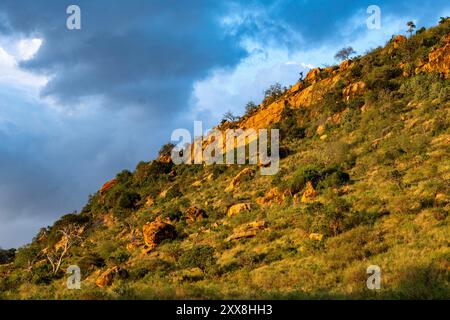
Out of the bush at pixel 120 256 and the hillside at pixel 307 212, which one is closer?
the hillside at pixel 307 212

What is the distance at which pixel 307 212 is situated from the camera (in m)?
28.9

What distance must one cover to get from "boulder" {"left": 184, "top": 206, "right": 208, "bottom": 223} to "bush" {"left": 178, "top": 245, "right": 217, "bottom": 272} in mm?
11441

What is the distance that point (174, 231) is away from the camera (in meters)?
34.9

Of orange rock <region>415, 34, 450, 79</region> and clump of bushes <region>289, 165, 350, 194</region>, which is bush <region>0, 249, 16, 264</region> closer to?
clump of bushes <region>289, 165, 350, 194</region>

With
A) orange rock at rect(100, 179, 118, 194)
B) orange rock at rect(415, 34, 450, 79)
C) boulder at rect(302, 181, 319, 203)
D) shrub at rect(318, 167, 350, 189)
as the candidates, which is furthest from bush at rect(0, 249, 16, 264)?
orange rock at rect(415, 34, 450, 79)

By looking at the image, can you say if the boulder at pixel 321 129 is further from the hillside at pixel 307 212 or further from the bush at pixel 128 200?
the bush at pixel 128 200

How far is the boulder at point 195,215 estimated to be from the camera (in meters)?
38.2

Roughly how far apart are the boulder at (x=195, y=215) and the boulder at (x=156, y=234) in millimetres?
3299

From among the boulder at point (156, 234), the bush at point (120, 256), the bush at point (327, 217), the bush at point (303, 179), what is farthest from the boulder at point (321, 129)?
the bush at point (120, 256)

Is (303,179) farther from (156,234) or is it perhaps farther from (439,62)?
(439,62)

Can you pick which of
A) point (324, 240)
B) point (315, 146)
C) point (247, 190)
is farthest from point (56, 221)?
point (324, 240)

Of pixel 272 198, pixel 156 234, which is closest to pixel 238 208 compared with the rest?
pixel 272 198

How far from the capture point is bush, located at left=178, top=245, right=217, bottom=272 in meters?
24.4
